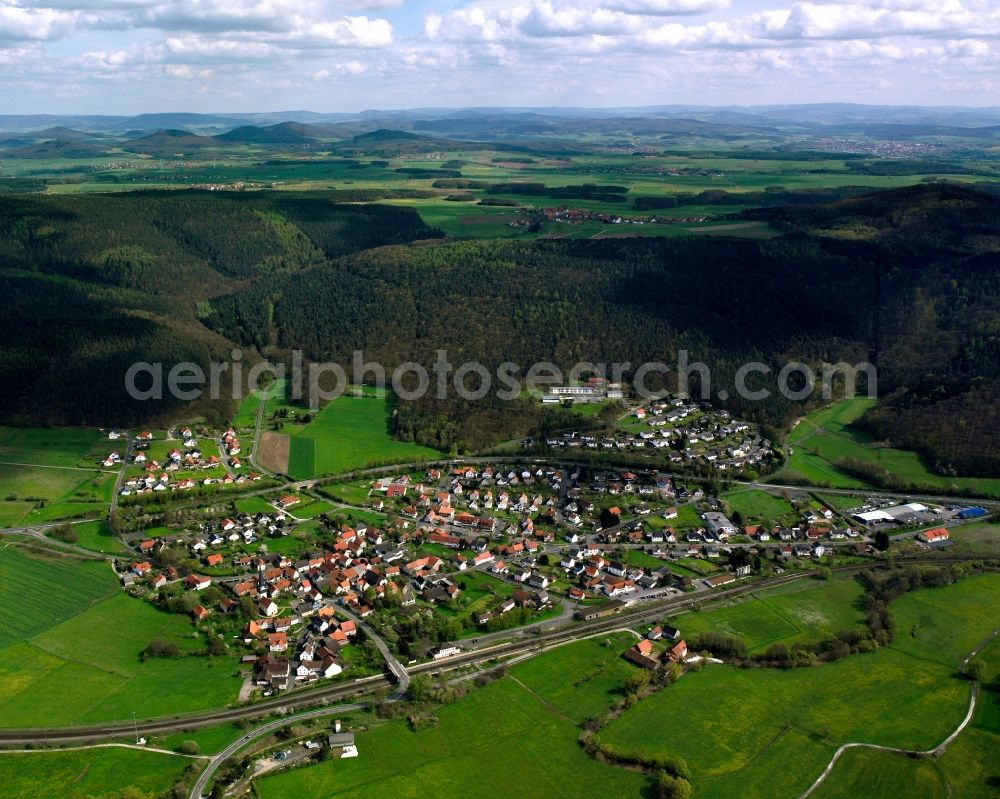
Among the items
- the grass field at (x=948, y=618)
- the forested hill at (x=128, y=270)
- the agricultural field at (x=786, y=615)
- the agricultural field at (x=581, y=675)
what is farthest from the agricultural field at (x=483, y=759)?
the forested hill at (x=128, y=270)

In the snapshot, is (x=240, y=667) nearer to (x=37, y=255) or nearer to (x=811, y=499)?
(x=811, y=499)

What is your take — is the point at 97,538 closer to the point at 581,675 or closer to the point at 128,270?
the point at 581,675

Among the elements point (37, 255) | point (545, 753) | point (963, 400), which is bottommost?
point (545, 753)

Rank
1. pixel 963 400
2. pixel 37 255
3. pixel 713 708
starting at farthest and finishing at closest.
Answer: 1. pixel 37 255
2. pixel 963 400
3. pixel 713 708

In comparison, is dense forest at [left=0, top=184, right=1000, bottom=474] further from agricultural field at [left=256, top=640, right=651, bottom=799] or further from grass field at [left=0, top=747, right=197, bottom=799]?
grass field at [left=0, top=747, right=197, bottom=799]

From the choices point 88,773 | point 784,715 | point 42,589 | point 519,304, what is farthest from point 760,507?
point 519,304

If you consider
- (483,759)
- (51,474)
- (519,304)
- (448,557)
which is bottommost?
(483,759)

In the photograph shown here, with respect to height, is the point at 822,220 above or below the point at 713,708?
above

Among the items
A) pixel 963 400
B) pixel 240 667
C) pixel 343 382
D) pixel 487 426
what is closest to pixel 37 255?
pixel 343 382
